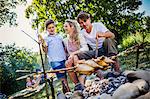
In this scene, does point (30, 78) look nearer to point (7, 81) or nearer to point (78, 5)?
point (7, 81)

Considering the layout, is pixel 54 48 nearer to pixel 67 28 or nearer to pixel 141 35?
pixel 67 28

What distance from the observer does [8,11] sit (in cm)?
385

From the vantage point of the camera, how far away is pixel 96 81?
3.56 meters

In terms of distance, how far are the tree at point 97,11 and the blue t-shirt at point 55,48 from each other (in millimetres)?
→ 86

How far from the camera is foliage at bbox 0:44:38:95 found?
12.1 feet

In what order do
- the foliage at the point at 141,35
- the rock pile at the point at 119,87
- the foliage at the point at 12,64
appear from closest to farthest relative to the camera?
the rock pile at the point at 119,87 → the foliage at the point at 141,35 → the foliage at the point at 12,64

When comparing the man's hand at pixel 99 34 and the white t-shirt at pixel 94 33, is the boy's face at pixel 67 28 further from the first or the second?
the man's hand at pixel 99 34

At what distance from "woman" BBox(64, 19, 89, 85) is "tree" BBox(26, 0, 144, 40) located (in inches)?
2.2

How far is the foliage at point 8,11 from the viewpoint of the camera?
149 inches

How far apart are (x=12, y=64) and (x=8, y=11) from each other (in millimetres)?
435

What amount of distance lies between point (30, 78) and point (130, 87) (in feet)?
2.60

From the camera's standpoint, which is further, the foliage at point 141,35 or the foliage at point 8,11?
the foliage at point 8,11

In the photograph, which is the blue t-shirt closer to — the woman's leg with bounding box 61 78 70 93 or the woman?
the woman

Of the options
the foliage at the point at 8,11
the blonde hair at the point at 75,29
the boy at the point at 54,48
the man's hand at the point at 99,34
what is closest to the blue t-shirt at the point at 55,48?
the boy at the point at 54,48
